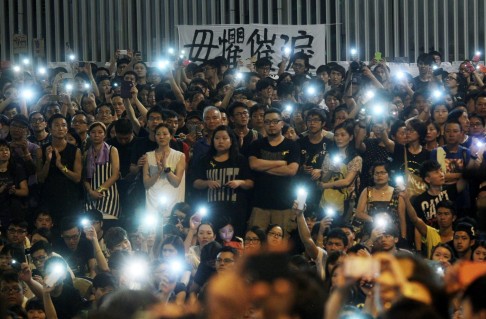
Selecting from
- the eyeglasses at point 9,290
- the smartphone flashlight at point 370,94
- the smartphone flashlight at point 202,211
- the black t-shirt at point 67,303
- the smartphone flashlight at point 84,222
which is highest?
the smartphone flashlight at point 370,94

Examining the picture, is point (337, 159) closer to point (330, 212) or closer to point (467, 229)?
point (330, 212)

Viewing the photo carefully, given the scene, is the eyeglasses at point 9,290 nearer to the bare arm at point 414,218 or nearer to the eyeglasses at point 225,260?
the eyeglasses at point 225,260

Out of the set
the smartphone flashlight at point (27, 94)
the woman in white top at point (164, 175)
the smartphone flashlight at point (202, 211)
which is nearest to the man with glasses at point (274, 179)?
the smartphone flashlight at point (202, 211)

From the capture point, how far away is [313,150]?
11.2 meters

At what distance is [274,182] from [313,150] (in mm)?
752

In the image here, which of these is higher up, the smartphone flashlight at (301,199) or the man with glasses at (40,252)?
the smartphone flashlight at (301,199)

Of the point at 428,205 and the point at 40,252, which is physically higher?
the point at 428,205

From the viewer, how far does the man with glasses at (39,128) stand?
1207 centimetres

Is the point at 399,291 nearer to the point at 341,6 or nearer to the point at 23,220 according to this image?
the point at 23,220

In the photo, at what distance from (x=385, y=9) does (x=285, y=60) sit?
3.91 m

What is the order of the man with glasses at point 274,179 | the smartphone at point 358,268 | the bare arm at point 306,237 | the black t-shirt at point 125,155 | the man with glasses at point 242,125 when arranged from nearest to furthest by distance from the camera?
1. the smartphone at point 358,268
2. the bare arm at point 306,237
3. the man with glasses at point 274,179
4. the man with glasses at point 242,125
5. the black t-shirt at point 125,155

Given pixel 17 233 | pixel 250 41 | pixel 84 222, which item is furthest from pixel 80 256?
pixel 250 41

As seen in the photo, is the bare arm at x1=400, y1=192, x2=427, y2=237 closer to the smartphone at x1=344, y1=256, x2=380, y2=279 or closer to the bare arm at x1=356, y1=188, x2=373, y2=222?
the bare arm at x1=356, y1=188, x2=373, y2=222

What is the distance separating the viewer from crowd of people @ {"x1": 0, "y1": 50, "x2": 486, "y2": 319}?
9133mm
